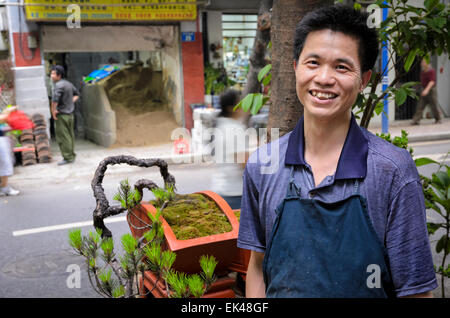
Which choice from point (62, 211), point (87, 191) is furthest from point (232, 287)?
point (87, 191)

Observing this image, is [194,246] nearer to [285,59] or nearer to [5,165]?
[285,59]

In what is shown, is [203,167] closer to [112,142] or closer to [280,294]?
[112,142]

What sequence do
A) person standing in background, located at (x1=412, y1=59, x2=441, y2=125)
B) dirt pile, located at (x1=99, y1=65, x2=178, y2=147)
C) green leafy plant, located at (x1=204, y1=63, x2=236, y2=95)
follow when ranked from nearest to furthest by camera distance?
dirt pile, located at (x1=99, y1=65, x2=178, y2=147), green leafy plant, located at (x1=204, y1=63, x2=236, y2=95), person standing in background, located at (x1=412, y1=59, x2=441, y2=125)

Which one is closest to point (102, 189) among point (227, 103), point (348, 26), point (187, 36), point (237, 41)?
point (348, 26)

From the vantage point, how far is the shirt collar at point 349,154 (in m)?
1.46

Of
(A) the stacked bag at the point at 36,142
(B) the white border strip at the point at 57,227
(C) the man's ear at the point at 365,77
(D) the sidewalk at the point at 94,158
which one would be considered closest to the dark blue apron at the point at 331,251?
(C) the man's ear at the point at 365,77

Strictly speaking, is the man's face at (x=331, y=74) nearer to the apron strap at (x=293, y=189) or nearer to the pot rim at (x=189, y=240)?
the apron strap at (x=293, y=189)

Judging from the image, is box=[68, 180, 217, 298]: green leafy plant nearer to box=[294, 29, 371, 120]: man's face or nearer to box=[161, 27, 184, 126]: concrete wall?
box=[294, 29, 371, 120]: man's face

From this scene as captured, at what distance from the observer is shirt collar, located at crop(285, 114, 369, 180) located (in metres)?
1.46

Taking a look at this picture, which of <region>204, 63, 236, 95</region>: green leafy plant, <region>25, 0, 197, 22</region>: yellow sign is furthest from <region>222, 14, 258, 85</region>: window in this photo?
<region>25, 0, 197, 22</region>: yellow sign

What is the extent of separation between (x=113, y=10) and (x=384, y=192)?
1113 cm

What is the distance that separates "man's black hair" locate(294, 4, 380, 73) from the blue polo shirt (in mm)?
239

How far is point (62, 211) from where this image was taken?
683cm

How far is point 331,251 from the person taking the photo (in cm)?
139
